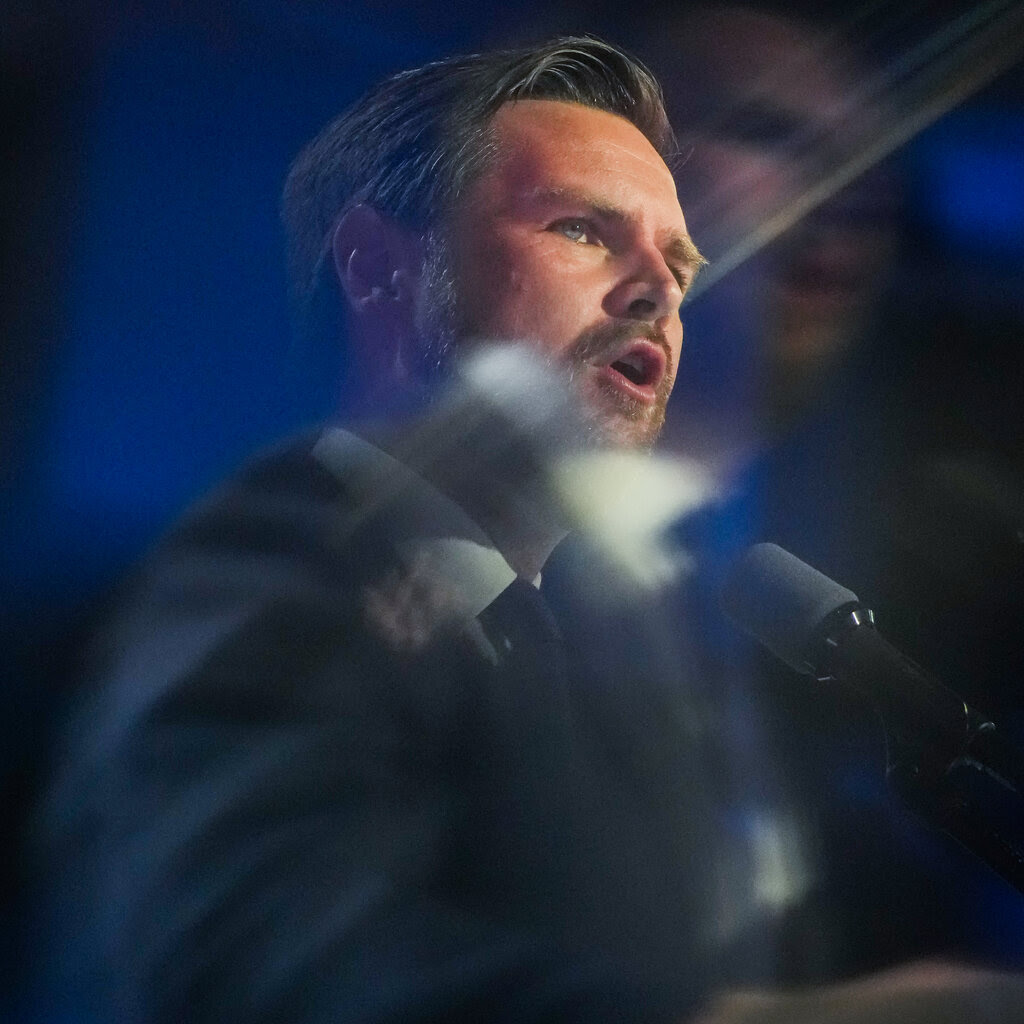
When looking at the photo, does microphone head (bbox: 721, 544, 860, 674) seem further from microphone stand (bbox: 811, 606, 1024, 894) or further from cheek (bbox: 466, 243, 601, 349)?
cheek (bbox: 466, 243, 601, 349)

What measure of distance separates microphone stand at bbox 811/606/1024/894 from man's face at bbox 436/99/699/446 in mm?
263

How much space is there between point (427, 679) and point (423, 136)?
0.46 meters

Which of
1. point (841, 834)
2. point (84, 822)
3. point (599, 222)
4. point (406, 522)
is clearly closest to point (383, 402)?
point (406, 522)

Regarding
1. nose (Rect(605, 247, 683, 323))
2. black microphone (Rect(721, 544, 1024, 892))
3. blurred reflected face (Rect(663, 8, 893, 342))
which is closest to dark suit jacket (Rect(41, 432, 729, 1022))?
black microphone (Rect(721, 544, 1024, 892))

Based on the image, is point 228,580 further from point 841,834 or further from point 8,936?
point 841,834

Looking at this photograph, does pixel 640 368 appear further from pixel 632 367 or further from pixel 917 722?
pixel 917 722

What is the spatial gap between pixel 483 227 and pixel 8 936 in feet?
2.03

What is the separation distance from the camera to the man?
624 millimetres

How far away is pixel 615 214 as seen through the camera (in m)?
0.86

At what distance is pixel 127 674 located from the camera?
2.26ft

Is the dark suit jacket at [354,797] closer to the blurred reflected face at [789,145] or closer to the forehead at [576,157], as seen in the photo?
the forehead at [576,157]

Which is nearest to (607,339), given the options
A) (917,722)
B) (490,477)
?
(490,477)

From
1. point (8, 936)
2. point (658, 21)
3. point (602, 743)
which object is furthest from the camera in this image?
point (658, 21)

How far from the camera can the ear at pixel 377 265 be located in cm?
83
